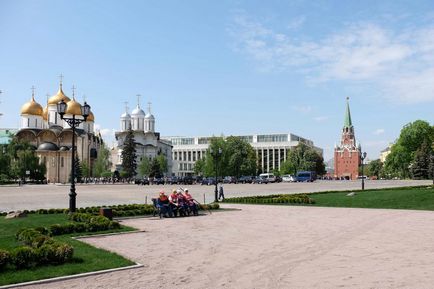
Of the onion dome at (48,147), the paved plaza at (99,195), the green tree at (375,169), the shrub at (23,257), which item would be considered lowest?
the paved plaza at (99,195)

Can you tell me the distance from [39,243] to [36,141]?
101339mm

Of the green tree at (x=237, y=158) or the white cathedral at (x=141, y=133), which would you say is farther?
the white cathedral at (x=141, y=133)

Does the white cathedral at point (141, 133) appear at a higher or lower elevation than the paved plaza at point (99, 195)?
higher

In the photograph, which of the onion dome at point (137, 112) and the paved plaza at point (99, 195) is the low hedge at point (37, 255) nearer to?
the paved plaza at point (99, 195)

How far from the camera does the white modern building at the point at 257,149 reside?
16175 centimetres

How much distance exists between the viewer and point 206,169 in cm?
9912

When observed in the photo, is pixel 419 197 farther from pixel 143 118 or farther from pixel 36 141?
pixel 143 118

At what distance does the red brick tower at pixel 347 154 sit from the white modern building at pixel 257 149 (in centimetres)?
1376

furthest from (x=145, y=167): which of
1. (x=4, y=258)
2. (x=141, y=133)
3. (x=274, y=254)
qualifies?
(x=4, y=258)

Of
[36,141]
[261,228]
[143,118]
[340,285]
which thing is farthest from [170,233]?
[143,118]

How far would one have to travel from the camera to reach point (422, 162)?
92375mm

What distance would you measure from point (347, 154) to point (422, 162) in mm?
81271

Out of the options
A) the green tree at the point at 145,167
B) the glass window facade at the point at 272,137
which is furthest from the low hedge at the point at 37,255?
the glass window facade at the point at 272,137

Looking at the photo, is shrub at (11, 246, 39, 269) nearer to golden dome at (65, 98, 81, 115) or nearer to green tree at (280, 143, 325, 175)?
golden dome at (65, 98, 81, 115)
